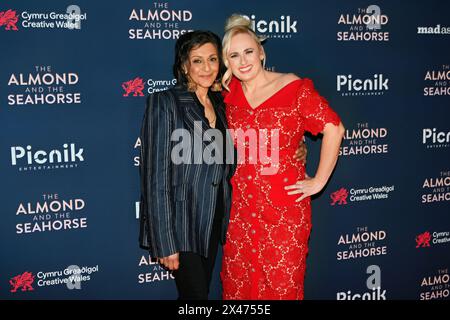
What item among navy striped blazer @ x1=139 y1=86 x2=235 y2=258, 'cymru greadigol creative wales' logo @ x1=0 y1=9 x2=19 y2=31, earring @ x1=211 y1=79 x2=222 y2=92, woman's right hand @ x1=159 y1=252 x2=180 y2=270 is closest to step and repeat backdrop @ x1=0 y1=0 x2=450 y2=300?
'cymru greadigol creative wales' logo @ x1=0 y1=9 x2=19 y2=31

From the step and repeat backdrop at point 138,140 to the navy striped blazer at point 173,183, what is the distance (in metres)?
0.55

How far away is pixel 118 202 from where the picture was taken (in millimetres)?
2781

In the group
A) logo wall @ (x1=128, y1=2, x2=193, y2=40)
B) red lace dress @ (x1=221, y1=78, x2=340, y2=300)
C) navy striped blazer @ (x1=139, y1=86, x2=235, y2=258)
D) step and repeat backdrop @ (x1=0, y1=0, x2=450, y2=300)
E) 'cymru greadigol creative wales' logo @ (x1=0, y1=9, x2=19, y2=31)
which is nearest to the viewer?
navy striped blazer @ (x1=139, y1=86, x2=235, y2=258)

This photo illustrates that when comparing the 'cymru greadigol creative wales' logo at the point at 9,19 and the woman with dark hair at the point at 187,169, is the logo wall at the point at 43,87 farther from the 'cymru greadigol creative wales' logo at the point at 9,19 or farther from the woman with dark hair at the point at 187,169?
the woman with dark hair at the point at 187,169

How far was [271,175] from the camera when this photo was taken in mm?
2330

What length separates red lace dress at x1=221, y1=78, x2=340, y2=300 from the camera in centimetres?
229

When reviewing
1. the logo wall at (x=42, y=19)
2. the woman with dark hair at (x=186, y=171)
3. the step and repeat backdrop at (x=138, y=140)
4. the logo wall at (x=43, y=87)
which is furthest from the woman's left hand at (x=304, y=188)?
the logo wall at (x=42, y=19)

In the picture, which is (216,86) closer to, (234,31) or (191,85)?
(191,85)

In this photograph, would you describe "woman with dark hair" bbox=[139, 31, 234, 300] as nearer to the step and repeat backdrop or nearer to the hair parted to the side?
the hair parted to the side

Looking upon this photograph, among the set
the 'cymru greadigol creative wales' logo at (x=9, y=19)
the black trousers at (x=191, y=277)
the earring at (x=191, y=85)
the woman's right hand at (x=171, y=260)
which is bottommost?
the black trousers at (x=191, y=277)

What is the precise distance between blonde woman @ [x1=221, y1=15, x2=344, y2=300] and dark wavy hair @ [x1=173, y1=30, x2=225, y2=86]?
61 millimetres

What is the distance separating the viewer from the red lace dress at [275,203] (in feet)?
7.50
